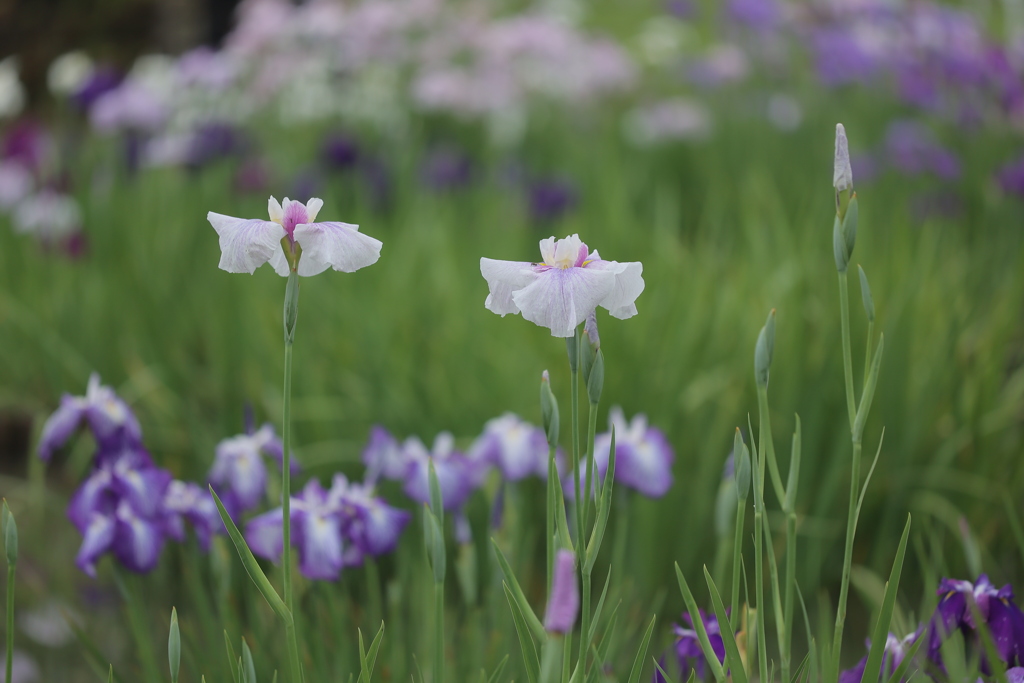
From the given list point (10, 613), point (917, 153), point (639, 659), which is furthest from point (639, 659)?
point (917, 153)

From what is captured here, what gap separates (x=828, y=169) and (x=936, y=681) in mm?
2798

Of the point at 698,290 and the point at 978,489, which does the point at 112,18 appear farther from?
the point at 978,489

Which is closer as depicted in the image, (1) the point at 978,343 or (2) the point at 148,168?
(1) the point at 978,343

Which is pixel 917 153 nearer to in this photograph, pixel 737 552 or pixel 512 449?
pixel 512 449

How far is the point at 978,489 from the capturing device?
1.73 m

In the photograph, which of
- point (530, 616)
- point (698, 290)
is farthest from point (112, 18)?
point (530, 616)

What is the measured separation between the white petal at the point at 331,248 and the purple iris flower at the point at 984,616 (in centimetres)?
66

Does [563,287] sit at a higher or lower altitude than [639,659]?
higher

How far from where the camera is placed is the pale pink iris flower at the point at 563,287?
644mm

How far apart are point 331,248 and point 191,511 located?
59cm

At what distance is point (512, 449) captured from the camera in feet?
4.04

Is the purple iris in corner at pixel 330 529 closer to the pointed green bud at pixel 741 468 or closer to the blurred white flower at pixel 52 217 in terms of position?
the pointed green bud at pixel 741 468

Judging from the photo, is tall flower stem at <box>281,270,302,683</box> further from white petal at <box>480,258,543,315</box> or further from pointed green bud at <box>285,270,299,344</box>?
white petal at <box>480,258,543,315</box>

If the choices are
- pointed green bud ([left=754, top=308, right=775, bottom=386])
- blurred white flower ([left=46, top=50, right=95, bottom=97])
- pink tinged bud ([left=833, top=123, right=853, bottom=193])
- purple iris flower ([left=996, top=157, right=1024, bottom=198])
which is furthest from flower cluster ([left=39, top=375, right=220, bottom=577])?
purple iris flower ([left=996, top=157, right=1024, bottom=198])
